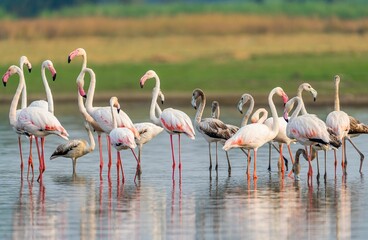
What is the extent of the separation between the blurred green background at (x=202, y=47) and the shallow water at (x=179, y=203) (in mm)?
14261

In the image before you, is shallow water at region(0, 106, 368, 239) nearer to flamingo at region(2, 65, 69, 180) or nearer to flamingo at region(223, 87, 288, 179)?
flamingo at region(223, 87, 288, 179)

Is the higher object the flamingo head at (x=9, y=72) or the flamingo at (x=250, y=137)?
the flamingo head at (x=9, y=72)

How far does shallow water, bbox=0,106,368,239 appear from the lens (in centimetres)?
1211

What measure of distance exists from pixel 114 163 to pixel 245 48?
83.5ft

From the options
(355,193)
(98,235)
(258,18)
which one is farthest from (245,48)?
(98,235)

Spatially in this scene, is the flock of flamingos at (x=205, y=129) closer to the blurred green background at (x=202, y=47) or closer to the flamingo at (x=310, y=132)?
the flamingo at (x=310, y=132)

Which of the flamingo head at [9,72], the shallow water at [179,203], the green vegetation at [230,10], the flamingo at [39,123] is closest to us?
the shallow water at [179,203]

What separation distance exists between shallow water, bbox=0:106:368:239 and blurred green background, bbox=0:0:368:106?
46.8 feet

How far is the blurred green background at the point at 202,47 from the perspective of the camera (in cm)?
3419

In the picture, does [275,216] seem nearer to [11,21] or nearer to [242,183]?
[242,183]

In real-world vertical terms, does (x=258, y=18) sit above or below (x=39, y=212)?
above

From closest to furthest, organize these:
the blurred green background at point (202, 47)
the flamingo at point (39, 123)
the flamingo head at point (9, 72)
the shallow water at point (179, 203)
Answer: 1. the shallow water at point (179, 203)
2. the flamingo at point (39, 123)
3. the flamingo head at point (9, 72)
4. the blurred green background at point (202, 47)

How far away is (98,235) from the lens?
11891 mm

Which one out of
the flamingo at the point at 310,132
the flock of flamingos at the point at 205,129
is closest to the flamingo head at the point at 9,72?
the flock of flamingos at the point at 205,129
